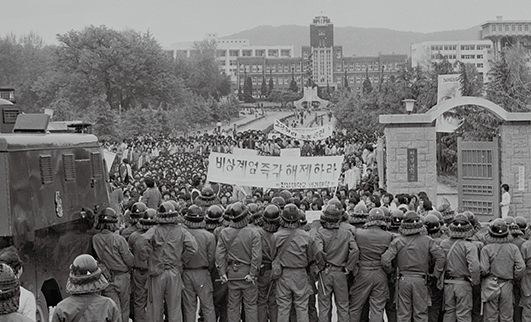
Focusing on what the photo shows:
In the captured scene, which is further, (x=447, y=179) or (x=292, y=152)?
(x=447, y=179)

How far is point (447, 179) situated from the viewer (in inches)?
1297

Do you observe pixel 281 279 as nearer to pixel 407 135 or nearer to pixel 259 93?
pixel 407 135

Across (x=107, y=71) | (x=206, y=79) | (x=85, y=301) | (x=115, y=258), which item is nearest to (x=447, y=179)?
(x=115, y=258)

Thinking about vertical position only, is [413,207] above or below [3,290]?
below

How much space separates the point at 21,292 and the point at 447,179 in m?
27.5

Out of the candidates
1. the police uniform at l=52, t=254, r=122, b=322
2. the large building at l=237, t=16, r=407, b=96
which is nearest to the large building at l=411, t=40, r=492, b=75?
the large building at l=237, t=16, r=407, b=96

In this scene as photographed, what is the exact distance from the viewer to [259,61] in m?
172

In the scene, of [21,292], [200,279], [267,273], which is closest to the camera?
[21,292]

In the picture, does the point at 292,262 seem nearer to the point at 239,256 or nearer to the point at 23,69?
the point at 239,256

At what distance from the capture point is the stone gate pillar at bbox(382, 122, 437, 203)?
20.2 m

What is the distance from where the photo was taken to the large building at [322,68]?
17200 cm

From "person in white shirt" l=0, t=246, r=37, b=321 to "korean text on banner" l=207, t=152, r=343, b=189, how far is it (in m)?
9.32

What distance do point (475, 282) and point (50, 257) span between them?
18.4 ft

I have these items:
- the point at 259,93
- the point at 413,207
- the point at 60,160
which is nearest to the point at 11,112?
the point at 60,160
